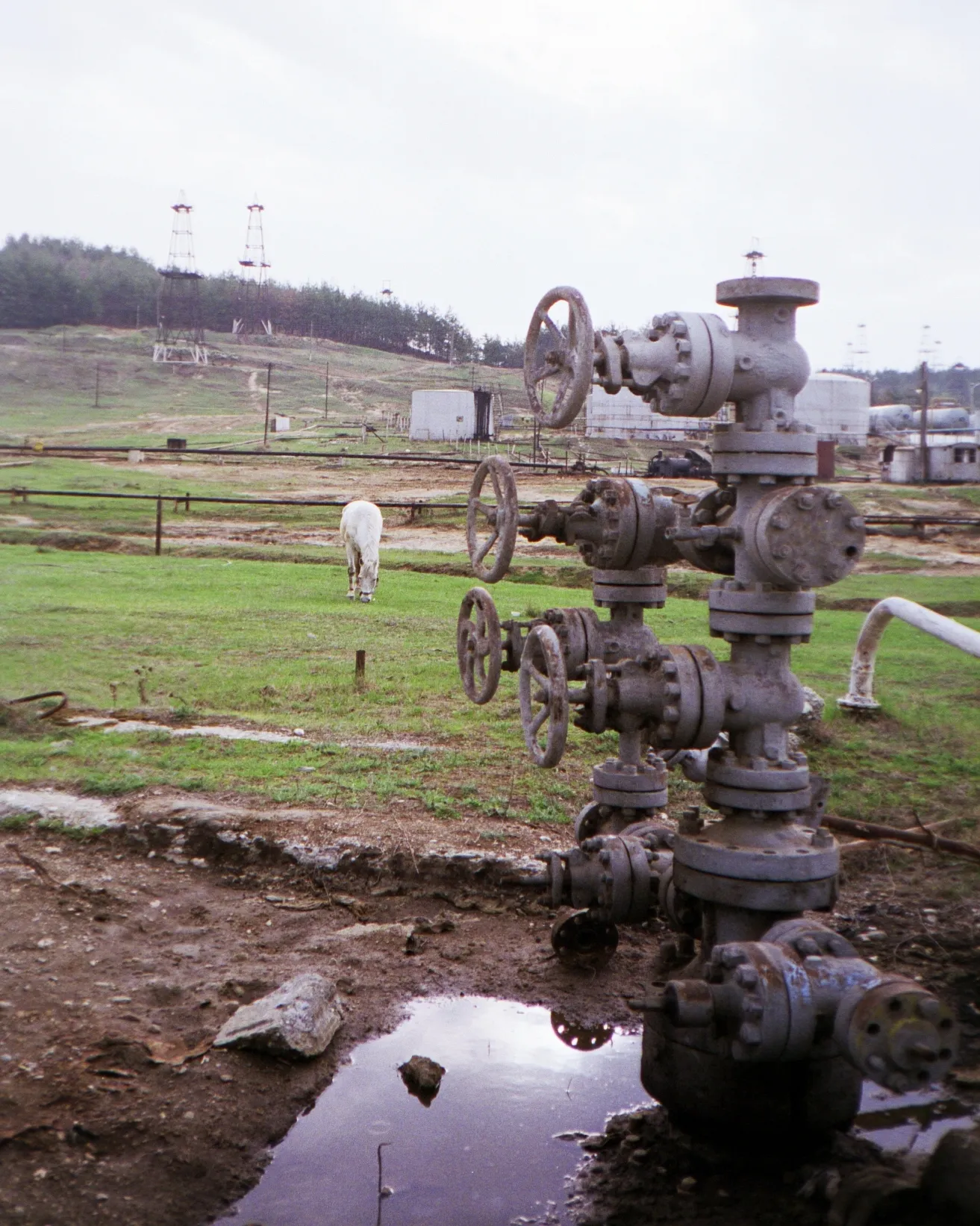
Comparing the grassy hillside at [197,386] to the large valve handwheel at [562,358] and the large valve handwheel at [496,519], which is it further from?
the large valve handwheel at [562,358]

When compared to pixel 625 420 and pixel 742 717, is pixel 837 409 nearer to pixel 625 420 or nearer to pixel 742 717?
pixel 625 420

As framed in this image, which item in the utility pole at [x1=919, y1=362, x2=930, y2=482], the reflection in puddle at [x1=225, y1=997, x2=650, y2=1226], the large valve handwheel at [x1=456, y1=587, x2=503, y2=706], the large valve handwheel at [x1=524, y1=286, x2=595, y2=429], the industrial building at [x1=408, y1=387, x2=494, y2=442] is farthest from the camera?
the industrial building at [x1=408, y1=387, x2=494, y2=442]

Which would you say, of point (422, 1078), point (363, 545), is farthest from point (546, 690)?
point (363, 545)

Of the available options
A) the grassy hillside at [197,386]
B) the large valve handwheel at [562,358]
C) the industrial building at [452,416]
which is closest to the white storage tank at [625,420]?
the industrial building at [452,416]

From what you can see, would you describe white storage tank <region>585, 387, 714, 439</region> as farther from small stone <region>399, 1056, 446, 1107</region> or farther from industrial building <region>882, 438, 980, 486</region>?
small stone <region>399, 1056, 446, 1107</region>

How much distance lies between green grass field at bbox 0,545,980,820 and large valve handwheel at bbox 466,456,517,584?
211cm

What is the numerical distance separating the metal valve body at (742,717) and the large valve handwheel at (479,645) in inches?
10.6

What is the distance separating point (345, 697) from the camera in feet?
29.4

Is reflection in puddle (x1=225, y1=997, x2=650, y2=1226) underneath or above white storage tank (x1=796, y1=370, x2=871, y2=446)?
underneath

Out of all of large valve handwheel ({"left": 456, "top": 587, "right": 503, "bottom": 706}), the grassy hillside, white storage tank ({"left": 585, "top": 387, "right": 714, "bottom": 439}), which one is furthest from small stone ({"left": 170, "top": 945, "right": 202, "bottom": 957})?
white storage tank ({"left": 585, "top": 387, "right": 714, "bottom": 439})

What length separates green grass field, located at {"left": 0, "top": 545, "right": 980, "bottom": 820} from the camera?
665 centimetres

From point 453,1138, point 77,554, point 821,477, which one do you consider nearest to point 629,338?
point 453,1138

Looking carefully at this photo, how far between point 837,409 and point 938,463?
13.2m

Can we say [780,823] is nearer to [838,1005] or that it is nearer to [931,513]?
[838,1005]
